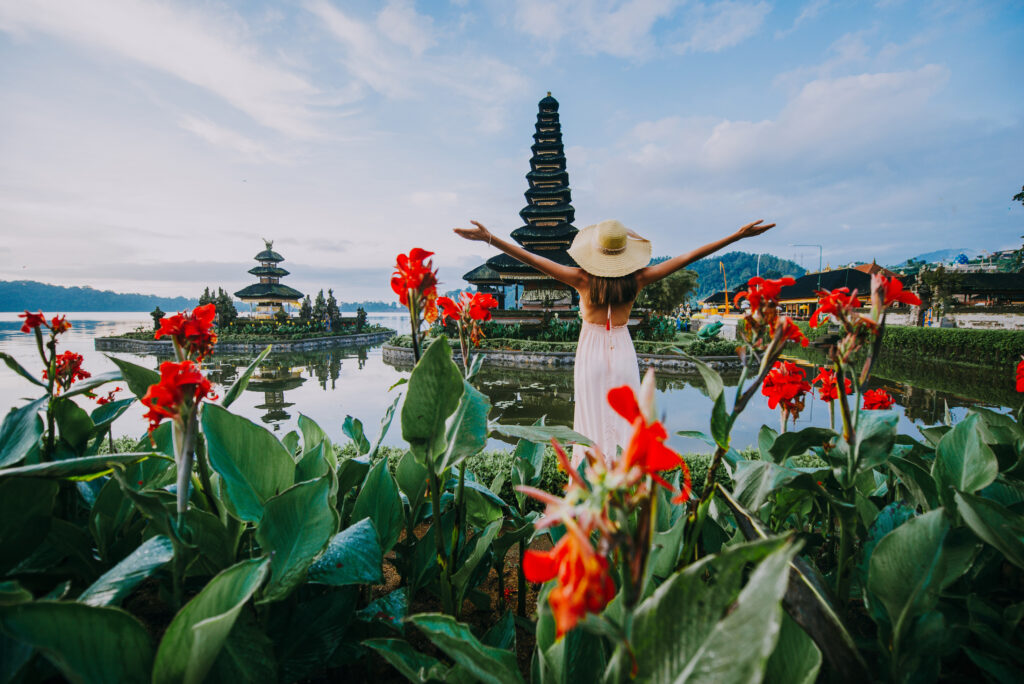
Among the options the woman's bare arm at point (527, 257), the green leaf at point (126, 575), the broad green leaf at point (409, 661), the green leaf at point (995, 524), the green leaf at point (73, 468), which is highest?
the woman's bare arm at point (527, 257)

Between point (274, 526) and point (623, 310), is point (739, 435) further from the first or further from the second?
point (274, 526)

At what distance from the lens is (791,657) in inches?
22.9

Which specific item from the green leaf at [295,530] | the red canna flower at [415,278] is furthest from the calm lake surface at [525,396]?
A: the green leaf at [295,530]

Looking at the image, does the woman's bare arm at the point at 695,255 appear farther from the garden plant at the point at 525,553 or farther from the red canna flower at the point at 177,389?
the red canna flower at the point at 177,389

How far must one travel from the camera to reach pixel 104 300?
3314 inches

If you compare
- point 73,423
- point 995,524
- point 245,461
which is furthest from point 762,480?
point 73,423

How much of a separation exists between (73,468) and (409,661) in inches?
25.2

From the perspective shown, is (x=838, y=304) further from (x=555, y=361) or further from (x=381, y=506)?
(x=555, y=361)

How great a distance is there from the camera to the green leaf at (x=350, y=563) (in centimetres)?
80

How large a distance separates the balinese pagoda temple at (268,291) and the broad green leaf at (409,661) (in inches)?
1139

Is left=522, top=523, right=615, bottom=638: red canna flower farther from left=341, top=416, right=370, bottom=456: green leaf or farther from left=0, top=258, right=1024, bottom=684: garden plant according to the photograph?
left=341, top=416, right=370, bottom=456: green leaf

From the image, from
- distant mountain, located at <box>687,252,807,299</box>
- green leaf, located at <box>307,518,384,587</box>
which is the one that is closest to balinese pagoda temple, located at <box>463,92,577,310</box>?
green leaf, located at <box>307,518,384,587</box>

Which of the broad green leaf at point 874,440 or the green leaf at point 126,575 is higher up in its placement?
the broad green leaf at point 874,440

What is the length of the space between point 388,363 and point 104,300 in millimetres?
103353
